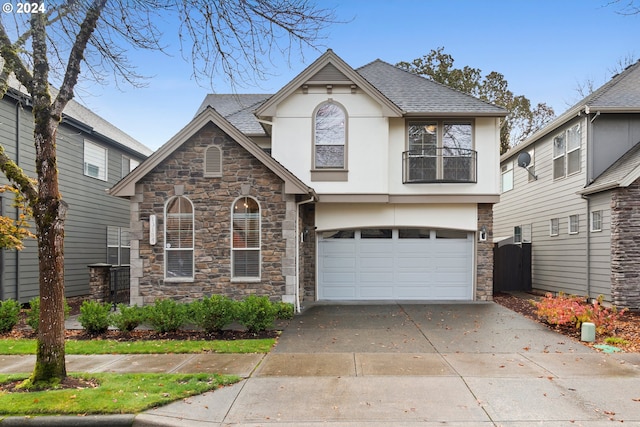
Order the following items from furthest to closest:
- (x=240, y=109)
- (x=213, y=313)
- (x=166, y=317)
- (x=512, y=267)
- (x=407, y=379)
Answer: (x=240, y=109), (x=512, y=267), (x=166, y=317), (x=213, y=313), (x=407, y=379)

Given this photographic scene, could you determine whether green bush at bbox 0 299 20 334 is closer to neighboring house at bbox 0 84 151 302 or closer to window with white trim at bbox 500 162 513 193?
neighboring house at bbox 0 84 151 302

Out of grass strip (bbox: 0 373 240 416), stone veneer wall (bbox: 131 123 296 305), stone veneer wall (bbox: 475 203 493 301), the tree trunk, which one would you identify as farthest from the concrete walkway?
stone veneer wall (bbox: 475 203 493 301)

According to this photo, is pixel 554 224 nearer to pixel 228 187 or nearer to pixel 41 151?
pixel 228 187

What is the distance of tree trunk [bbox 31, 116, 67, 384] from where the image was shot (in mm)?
6137

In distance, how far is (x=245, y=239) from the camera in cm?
1229

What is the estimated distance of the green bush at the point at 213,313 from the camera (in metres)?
9.34

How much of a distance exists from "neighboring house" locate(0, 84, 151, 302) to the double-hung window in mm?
10489

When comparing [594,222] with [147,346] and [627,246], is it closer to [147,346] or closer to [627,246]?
[627,246]

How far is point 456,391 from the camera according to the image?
19.6ft

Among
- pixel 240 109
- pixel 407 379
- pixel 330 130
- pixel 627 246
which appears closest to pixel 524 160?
pixel 627 246

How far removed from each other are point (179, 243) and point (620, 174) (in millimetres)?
11798

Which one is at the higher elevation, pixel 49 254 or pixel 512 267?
pixel 49 254

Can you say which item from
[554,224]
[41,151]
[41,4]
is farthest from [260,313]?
[554,224]

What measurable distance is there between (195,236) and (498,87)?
2638 cm
